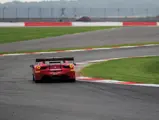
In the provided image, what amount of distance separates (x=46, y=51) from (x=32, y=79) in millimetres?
13179

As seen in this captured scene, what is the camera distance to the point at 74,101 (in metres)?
10.6

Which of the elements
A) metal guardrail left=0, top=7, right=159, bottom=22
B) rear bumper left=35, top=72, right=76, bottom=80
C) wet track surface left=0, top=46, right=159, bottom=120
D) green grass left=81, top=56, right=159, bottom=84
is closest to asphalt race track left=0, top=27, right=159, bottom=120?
wet track surface left=0, top=46, right=159, bottom=120

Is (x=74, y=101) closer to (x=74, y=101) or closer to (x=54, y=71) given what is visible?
(x=74, y=101)

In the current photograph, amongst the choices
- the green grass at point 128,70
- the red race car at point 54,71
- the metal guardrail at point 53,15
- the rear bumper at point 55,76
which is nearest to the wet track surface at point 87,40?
the green grass at point 128,70

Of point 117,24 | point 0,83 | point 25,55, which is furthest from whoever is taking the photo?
point 117,24

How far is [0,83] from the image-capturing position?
1490cm

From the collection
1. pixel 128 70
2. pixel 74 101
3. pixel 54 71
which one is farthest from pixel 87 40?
pixel 74 101

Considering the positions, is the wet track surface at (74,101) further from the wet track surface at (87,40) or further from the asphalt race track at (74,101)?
the wet track surface at (87,40)

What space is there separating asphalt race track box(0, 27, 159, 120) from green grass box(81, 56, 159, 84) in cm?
218

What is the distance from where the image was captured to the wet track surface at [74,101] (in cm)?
863

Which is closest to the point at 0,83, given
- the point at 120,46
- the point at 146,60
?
the point at 146,60

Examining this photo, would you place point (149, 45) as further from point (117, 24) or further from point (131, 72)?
point (117, 24)

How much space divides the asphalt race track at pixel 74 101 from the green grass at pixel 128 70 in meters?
2.18

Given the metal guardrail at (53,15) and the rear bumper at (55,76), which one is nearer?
the rear bumper at (55,76)
